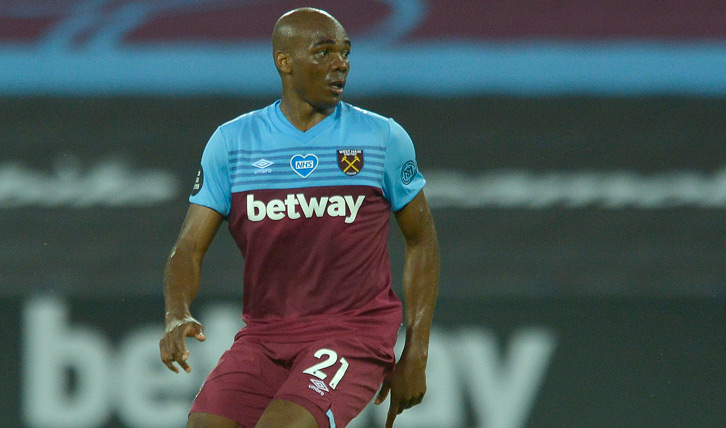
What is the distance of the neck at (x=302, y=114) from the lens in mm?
3814

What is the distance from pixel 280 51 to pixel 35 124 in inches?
112

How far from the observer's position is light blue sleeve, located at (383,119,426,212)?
3805mm

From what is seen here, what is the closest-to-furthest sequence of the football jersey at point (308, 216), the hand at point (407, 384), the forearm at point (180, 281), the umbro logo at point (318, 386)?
the umbro logo at point (318, 386)
the forearm at point (180, 281)
the football jersey at point (308, 216)
the hand at point (407, 384)

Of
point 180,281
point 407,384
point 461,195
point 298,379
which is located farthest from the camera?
point 461,195

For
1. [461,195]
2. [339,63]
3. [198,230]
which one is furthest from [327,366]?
[461,195]

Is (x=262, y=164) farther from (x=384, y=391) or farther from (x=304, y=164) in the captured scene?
(x=384, y=391)

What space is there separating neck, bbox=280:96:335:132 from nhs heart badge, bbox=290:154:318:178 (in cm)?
12

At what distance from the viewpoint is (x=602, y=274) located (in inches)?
249

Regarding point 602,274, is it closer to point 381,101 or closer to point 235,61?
point 381,101

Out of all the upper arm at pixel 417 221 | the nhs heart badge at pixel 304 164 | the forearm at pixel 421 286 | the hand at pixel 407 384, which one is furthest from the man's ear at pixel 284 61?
the hand at pixel 407 384

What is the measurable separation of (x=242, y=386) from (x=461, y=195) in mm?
2952

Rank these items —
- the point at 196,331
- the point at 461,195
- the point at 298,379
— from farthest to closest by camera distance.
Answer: the point at 461,195 < the point at 298,379 < the point at 196,331

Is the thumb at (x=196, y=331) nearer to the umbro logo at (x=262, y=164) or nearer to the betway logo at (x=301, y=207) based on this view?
the betway logo at (x=301, y=207)

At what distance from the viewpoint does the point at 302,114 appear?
12.5 ft
